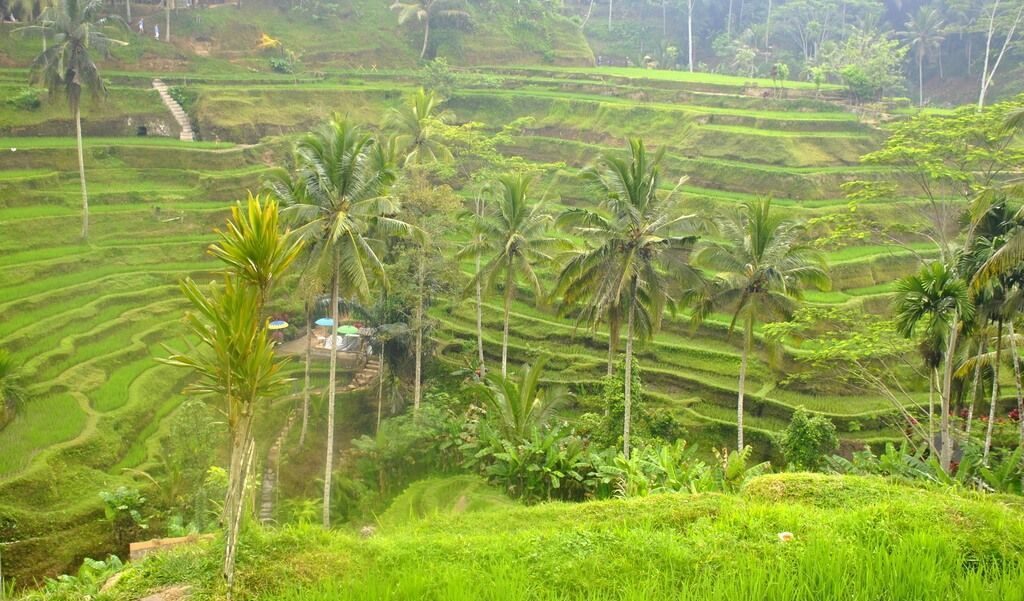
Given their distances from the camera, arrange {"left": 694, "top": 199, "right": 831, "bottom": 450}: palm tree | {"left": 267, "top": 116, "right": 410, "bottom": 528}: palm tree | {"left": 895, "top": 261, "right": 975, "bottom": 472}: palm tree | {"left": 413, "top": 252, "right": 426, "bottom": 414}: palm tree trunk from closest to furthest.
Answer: {"left": 895, "top": 261, "right": 975, "bottom": 472}: palm tree
{"left": 267, "top": 116, "right": 410, "bottom": 528}: palm tree
{"left": 694, "top": 199, "right": 831, "bottom": 450}: palm tree
{"left": 413, "top": 252, "right": 426, "bottom": 414}: palm tree trunk

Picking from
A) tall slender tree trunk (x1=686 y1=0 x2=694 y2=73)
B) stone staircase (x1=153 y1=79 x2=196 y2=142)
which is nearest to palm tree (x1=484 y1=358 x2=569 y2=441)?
stone staircase (x1=153 y1=79 x2=196 y2=142)

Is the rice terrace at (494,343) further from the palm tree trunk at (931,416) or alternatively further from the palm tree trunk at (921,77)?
the palm tree trunk at (921,77)

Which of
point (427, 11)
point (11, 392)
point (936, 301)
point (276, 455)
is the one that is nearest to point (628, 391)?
point (936, 301)

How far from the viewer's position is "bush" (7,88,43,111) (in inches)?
1235

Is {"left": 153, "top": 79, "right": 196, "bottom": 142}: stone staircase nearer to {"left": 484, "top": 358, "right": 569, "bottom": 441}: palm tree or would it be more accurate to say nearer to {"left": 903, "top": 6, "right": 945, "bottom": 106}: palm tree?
{"left": 484, "top": 358, "right": 569, "bottom": 441}: palm tree

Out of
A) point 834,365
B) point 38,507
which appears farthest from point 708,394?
point 38,507

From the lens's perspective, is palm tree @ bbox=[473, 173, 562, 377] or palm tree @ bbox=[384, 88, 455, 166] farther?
palm tree @ bbox=[384, 88, 455, 166]

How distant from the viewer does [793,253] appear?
1755 cm

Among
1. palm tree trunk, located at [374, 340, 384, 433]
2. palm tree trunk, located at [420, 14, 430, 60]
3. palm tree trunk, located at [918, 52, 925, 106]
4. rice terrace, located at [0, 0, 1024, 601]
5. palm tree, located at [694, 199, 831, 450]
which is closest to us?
rice terrace, located at [0, 0, 1024, 601]

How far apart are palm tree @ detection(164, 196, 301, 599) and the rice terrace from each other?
0.08ft

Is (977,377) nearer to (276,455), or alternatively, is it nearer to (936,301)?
(936,301)

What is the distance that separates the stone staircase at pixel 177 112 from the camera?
1357 inches

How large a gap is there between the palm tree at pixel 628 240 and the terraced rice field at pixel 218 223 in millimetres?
5251

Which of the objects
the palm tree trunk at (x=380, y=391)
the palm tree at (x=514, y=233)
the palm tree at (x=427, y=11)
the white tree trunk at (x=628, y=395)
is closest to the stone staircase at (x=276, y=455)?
the palm tree trunk at (x=380, y=391)
